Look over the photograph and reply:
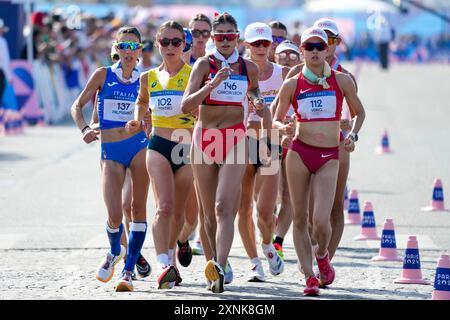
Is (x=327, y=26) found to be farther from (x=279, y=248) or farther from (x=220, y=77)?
(x=279, y=248)

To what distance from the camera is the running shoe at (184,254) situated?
459 inches

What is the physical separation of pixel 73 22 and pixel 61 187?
19701mm

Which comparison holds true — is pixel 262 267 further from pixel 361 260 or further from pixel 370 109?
pixel 370 109

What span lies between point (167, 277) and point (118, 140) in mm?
1262

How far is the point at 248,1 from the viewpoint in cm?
8212

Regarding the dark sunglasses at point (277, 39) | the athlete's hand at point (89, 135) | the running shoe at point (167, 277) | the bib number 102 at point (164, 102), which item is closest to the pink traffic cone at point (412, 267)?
the running shoe at point (167, 277)

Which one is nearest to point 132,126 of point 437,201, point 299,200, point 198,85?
point 198,85

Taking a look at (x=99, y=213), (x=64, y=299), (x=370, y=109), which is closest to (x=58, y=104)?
(x=370, y=109)

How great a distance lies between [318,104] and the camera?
33.6 ft

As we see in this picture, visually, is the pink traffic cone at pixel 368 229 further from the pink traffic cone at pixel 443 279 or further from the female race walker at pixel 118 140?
→ the pink traffic cone at pixel 443 279

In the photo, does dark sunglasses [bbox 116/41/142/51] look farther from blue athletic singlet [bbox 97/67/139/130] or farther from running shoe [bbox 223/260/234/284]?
running shoe [bbox 223/260/234/284]

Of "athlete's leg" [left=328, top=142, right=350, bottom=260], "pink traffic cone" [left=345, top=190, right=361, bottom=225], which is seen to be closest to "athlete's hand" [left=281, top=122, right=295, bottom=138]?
"athlete's leg" [left=328, top=142, right=350, bottom=260]

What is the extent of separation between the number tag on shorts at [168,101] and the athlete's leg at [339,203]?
4.81 feet

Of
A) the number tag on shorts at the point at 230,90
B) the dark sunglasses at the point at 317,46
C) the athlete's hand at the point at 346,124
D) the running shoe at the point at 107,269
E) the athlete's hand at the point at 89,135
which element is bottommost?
the running shoe at the point at 107,269
